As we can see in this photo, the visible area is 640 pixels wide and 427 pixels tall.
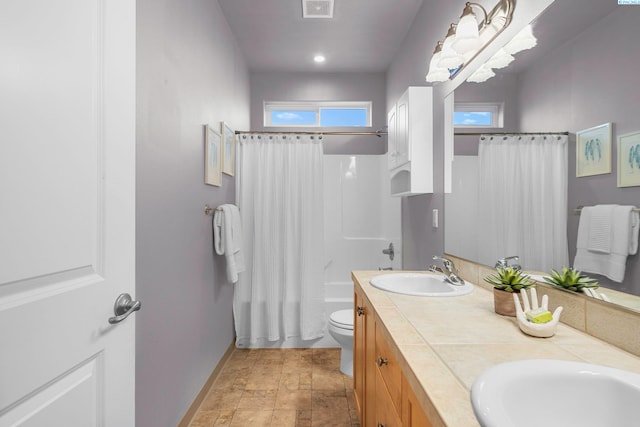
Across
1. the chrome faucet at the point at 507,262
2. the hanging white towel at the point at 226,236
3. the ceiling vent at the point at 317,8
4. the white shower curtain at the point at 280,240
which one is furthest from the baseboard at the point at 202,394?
the ceiling vent at the point at 317,8

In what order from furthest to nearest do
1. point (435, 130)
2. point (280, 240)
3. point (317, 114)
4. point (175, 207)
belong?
point (317, 114), point (280, 240), point (435, 130), point (175, 207)

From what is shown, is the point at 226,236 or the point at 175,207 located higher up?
the point at 175,207

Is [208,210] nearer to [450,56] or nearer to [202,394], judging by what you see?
[202,394]

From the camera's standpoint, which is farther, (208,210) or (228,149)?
(228,149)

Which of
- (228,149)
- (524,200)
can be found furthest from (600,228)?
(228,149)

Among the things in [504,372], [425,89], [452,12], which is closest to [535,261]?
[504,372]

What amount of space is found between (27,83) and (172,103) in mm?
1038

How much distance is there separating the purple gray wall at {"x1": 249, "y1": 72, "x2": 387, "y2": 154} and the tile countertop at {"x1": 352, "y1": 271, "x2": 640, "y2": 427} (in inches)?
103

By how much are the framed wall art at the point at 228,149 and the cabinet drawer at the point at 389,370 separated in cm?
179

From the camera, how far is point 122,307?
843 mm

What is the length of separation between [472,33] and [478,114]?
1.14 ft

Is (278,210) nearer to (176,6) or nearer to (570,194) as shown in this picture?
(176,6)

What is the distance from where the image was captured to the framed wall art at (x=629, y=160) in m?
0.72

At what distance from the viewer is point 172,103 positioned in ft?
5.13
